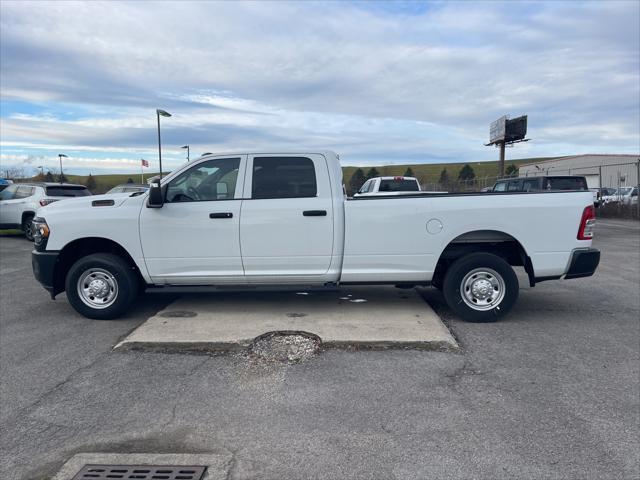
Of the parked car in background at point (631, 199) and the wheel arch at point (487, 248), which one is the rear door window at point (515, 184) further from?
the wheel arch at point (487, 248)

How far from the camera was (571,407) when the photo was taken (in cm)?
372

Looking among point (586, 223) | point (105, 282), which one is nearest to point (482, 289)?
point (586, 223)

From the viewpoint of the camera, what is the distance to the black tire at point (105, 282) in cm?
583

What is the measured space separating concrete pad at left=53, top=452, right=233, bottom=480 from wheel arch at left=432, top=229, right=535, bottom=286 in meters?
3.59

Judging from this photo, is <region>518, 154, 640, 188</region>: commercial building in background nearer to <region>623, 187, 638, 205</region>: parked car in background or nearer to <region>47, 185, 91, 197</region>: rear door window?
<region>623, 187, 638, 205</region>: parked car in background

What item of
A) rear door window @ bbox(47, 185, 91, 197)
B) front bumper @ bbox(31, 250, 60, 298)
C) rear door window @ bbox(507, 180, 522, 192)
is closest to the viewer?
front bumper @ bbox(31, 250, 60, 298)

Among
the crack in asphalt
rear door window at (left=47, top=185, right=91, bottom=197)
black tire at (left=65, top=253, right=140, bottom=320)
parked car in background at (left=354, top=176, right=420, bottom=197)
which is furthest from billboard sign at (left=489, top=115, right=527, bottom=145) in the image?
the crack in asphalt

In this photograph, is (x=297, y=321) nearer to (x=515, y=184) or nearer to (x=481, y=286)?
(x=481, y=286)

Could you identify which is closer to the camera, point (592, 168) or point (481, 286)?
point (481, 286)

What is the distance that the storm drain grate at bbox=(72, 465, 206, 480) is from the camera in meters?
2.90

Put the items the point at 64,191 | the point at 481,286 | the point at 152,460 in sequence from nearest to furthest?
the point at 152,460 → the point at 481,286 → the point at 64,191

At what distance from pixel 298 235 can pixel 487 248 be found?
7.54ft

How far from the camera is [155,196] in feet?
18.2

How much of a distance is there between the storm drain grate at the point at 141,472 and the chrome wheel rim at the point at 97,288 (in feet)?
10.5
